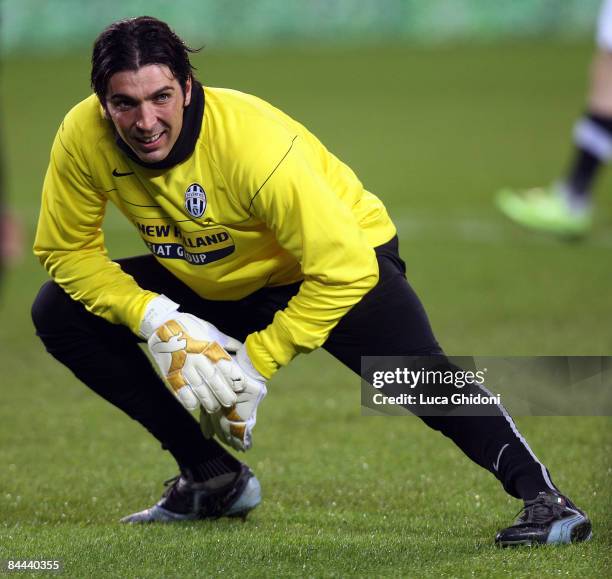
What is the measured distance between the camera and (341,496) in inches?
178

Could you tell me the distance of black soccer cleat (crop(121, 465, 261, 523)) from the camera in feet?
14.0

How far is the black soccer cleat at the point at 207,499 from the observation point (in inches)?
169

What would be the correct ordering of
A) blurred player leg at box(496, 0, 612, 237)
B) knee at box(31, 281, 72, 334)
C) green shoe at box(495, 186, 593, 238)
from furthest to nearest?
green shoe at box(495, 186, 593, 238) → blurred player leg at box(496, 0, 612, 237) → knee at box(31, 281, 72, 334)

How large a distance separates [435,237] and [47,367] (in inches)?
160

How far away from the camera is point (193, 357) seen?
3.83m

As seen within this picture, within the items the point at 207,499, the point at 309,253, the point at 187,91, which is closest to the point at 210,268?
the point at 309,253

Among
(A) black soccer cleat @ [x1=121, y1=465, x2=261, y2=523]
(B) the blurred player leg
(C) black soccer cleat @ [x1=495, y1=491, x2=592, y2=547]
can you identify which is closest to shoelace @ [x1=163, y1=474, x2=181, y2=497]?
(A) black soccer cleat @ [x1=121, y1=465, x2=261, y2=523]

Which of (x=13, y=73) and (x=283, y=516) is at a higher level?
(x=283, y=516)

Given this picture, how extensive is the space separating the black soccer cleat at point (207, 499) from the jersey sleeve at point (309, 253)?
63 centimetres

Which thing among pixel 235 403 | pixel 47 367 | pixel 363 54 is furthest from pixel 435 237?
pixel 363 54

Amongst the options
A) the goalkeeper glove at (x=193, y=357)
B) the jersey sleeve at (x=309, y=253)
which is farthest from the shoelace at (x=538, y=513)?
the goalkeeper glove at (x=193, y=357)

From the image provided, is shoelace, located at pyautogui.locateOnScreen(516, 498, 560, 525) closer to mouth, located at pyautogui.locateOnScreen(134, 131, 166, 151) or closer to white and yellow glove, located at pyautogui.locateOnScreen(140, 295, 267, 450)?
white and yellow glove, located at pyautogui.locateOnScreen(140, 295, 267, 450)

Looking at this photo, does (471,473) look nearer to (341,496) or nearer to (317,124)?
(341,496)

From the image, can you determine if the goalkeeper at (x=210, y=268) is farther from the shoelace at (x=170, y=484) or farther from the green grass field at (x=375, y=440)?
the green grass field at (x=375, y=440)
